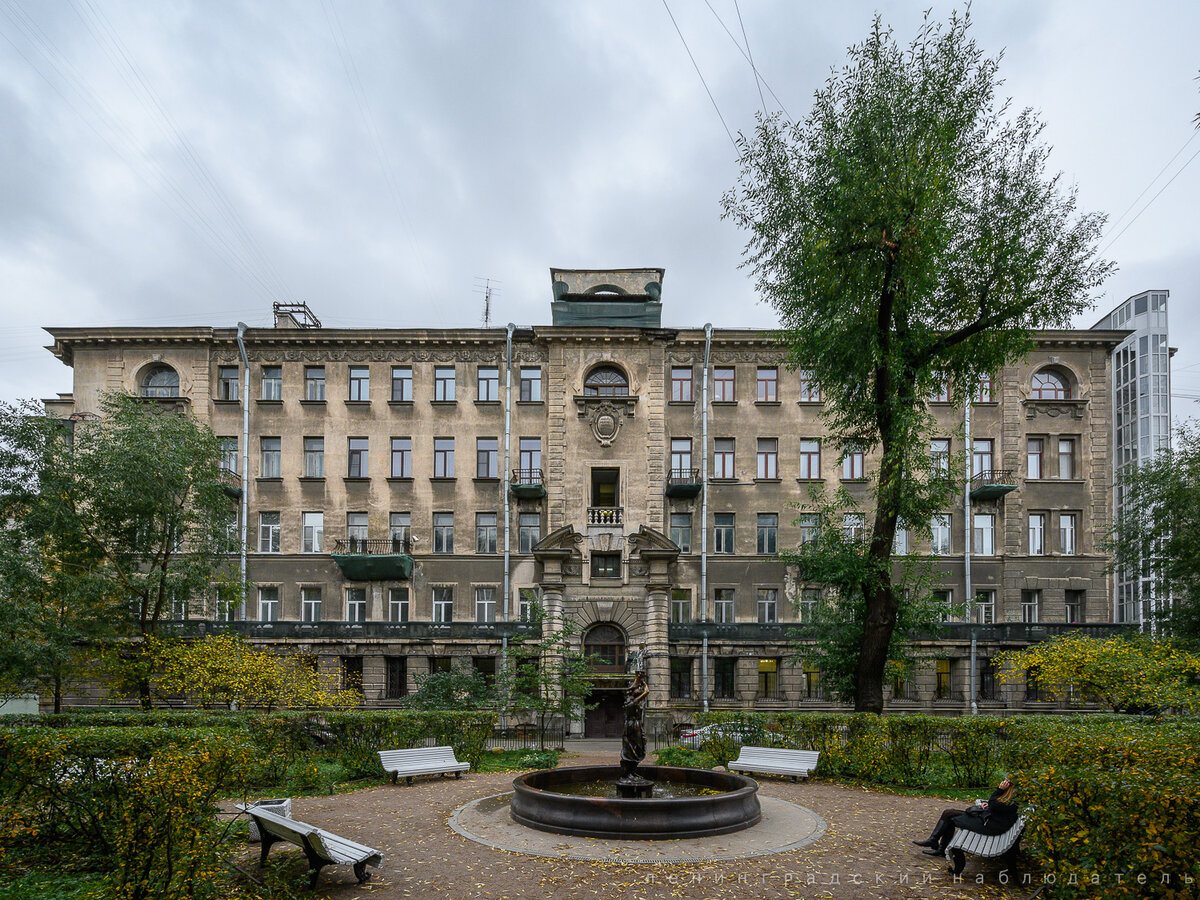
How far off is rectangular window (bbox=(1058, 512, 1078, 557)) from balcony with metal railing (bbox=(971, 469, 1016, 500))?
10.1 ft

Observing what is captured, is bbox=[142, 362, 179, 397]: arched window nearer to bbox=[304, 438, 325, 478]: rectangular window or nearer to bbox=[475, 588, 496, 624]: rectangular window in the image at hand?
bbox=[304, 438, 325, 478]: rectangular window

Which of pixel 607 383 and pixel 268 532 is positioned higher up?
pixel 607 383

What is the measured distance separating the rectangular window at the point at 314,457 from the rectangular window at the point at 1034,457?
33426 mm

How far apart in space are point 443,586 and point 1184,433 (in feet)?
102

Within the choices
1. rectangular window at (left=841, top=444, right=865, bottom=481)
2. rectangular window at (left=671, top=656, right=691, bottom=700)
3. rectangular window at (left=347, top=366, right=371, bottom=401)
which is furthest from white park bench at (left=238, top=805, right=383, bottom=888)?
rectangular window at (left=841, top=444, right=865, bottom=481)

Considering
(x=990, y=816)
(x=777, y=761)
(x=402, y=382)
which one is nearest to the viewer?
(x=990, y=816)

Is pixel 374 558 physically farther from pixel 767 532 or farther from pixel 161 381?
pixel 767 532

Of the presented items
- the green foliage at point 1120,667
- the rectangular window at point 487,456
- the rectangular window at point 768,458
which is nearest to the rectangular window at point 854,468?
the rectangular window at point 768,458

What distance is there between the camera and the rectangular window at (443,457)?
115 ft

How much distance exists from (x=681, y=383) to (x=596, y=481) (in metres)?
6.26

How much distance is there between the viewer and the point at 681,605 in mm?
33969

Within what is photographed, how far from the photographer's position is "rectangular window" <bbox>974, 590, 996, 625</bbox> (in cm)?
3359

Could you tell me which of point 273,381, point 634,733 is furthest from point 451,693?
point 273,381

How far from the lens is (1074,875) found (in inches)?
313
